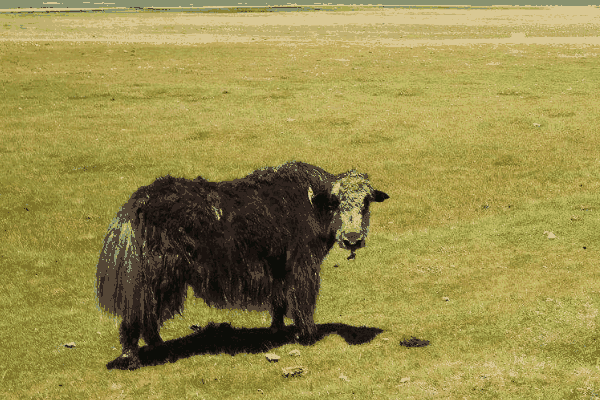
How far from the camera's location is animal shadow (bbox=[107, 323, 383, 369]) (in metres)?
7.77

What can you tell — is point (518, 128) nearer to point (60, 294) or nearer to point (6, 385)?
point (60, 294)

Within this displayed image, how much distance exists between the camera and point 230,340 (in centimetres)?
824

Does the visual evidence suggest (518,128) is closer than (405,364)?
No

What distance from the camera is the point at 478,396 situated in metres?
6.69

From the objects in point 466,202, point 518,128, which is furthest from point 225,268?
point 518,128

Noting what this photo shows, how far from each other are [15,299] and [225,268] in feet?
15.2

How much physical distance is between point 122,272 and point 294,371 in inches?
91.6

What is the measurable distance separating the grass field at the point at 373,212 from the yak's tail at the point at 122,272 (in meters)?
0.88

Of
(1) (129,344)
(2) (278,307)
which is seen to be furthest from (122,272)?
(2) (278,307)

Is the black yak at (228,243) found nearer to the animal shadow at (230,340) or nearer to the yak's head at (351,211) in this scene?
the yak's head at (351,211)

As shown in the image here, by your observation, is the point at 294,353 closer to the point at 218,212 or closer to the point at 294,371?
the point at 294,371

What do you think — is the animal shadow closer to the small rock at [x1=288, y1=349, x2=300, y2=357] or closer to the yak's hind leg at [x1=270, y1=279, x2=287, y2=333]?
the yak's hind leg at [x1=270, y1=279, x2=287, y2=333]

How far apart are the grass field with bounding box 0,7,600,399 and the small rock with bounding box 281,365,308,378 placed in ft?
0.24

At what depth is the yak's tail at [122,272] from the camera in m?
7.10
